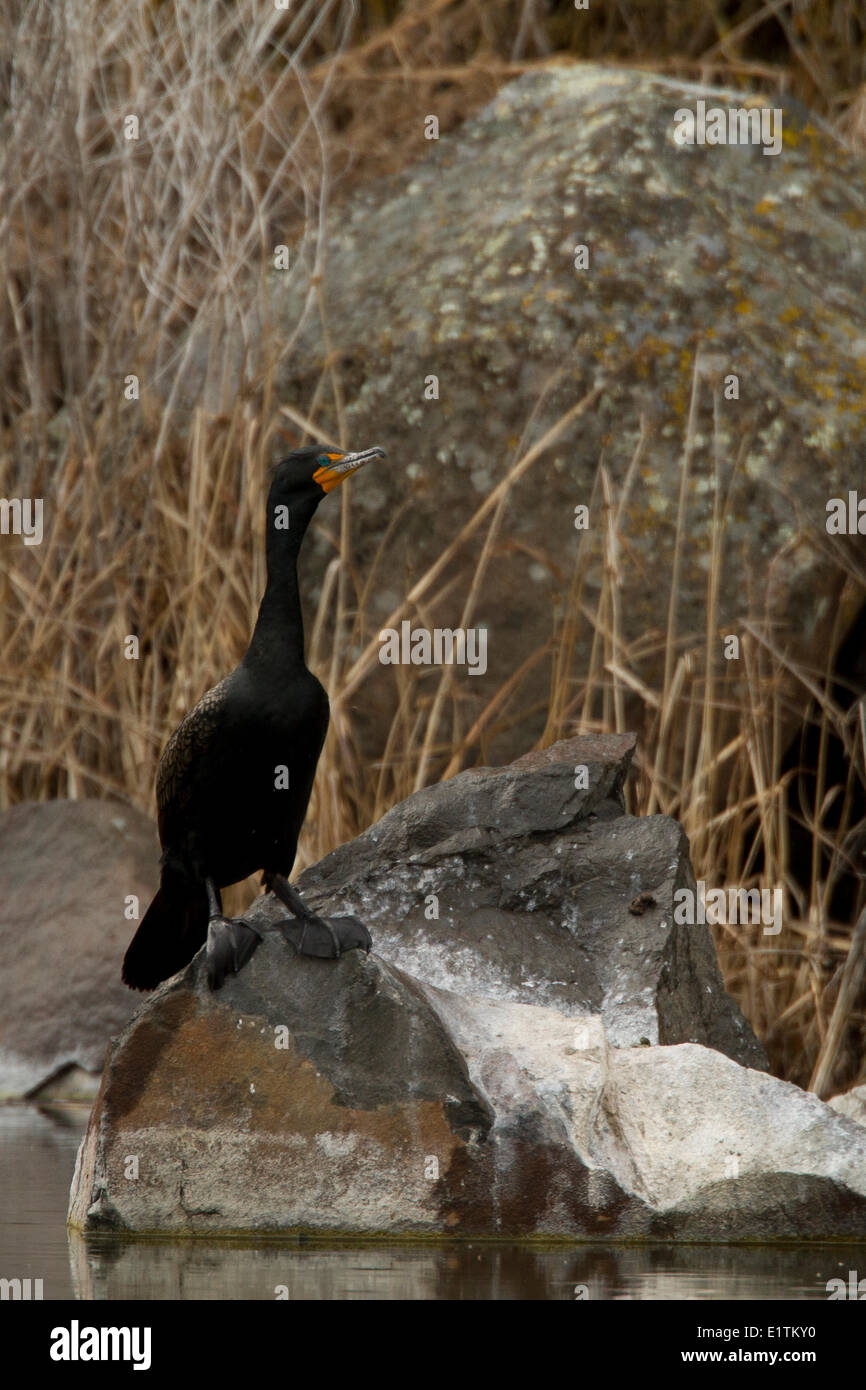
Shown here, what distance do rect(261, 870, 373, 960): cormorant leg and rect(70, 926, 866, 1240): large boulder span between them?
0.14 feet

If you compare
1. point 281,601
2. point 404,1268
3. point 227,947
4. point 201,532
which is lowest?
point 404,1268

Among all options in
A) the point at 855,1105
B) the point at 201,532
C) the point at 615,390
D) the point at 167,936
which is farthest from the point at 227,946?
the point at 615,390

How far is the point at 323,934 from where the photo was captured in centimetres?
385

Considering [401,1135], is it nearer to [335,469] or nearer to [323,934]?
[323,934]

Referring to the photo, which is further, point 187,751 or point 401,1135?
point 187,751

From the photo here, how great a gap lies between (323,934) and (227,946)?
20cm

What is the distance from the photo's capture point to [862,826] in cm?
562

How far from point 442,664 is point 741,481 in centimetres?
119

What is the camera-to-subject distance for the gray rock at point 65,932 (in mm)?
5766

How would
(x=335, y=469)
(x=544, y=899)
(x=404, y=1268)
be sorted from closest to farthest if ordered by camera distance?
(x=404, y=1268), (x=335, y=469), (x=544, y=899)

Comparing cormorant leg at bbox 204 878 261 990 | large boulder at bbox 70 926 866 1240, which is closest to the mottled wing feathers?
cormorant leg at bbox 204 878 261 990

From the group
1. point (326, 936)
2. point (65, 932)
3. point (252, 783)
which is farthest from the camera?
point (65, 932)

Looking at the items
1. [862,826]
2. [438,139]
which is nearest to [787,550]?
[862,826]

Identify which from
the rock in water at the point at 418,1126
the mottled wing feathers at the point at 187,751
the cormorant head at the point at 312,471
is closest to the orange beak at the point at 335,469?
the cormorant head at the point at 312,471
